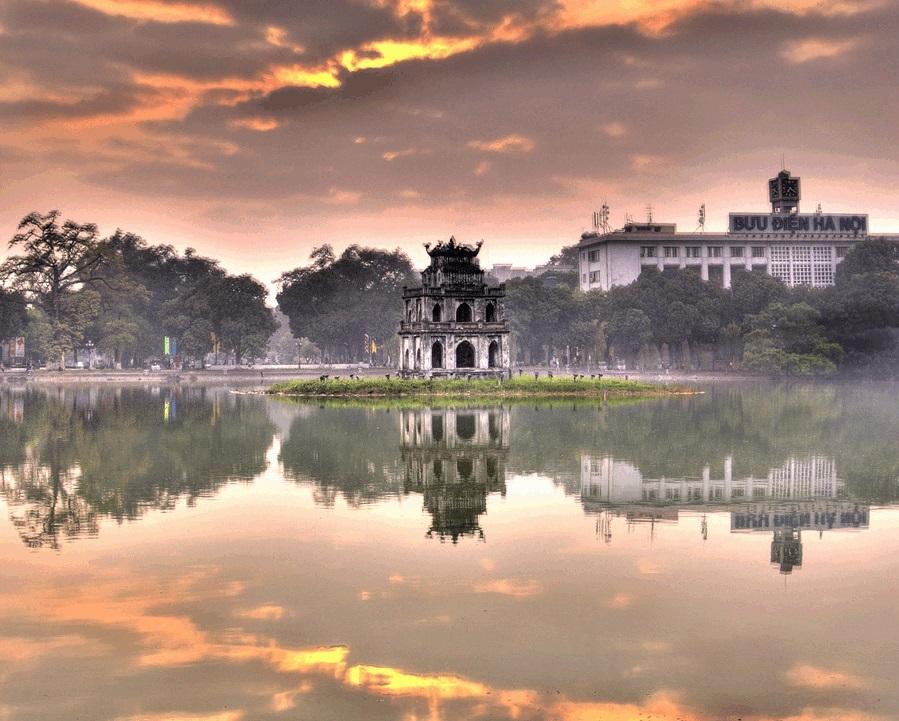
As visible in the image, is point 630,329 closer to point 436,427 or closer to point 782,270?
point 782,270

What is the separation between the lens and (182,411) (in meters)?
78.2

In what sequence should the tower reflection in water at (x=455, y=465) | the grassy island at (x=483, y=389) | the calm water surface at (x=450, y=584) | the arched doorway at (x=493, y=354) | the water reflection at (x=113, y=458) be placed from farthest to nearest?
the arched doorway at (x=493, y=354)
the grassy island at (x=483, y=389)
the water reflection at (x=113, y=458)
the tower reflection in water at (x=455, y=465)
the calm water surface at (x=450, y=584)

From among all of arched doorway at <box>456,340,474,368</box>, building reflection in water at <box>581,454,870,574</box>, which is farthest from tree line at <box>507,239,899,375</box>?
building reflection in water at <box>581,454,870,574</box>

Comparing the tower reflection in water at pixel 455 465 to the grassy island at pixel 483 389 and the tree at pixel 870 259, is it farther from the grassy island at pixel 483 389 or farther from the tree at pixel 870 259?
the tree at pixel 870 259

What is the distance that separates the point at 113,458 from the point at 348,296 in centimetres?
13735

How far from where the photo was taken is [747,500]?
3400 cm

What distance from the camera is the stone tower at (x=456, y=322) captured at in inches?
4188

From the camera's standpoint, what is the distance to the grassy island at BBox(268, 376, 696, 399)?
305ft

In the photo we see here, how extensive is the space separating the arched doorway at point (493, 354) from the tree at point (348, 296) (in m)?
70.8

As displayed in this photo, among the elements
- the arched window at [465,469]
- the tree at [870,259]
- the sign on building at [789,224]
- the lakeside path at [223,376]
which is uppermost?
the sign on building at [789,224]

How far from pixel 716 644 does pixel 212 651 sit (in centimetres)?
855

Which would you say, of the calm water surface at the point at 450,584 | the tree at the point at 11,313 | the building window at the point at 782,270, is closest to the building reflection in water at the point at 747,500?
the calm water surface at the point at 450,584

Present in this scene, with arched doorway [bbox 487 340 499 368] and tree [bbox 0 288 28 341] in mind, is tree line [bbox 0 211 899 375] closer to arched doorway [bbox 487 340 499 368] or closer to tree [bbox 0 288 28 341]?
tree [bbox 0 288 28 341]

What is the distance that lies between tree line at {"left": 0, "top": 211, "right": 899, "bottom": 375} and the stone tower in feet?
142
